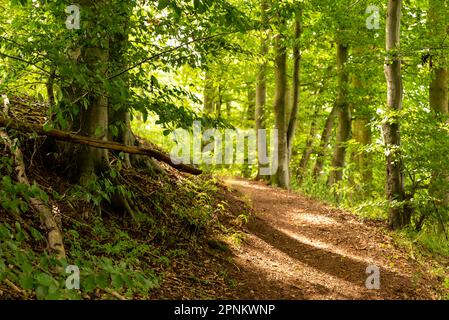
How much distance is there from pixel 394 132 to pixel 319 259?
11.6 feet

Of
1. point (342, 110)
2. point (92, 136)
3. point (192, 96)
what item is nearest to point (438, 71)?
point (342, 110)

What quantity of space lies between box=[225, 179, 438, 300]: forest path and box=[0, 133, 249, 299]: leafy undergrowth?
478 millimetres

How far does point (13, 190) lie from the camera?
3283 mm

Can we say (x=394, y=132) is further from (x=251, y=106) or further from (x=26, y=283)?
(x=251, y=106)

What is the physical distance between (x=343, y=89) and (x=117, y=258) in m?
11.2

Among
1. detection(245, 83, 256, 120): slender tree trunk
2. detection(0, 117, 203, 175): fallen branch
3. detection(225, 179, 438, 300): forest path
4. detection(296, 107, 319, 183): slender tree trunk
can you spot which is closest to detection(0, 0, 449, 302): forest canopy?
detection(0, 117, 203, 175): fallen branch

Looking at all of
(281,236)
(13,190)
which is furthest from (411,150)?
(13,190)

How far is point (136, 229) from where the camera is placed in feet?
22.5

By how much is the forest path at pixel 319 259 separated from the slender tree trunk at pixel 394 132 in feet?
1.79

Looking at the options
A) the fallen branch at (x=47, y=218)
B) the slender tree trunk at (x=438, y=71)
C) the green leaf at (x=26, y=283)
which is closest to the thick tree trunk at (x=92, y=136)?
the fallen branch at (x=47, y=218)

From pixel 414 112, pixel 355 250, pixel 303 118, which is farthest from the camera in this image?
pixel 303 118

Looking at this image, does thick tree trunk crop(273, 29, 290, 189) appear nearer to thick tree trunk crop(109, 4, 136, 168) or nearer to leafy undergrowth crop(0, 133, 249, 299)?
leafy undergrowth crop(0, 133, 249, 299)

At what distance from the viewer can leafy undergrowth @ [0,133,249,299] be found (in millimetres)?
4562

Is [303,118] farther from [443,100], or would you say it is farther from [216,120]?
[216,120]
